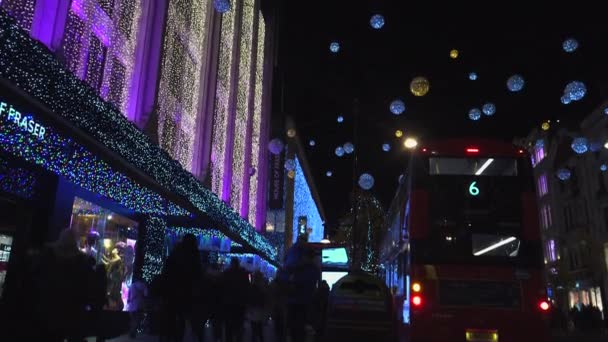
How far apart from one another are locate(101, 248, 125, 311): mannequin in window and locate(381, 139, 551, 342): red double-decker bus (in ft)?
26.5

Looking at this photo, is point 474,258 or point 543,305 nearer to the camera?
point 543,305

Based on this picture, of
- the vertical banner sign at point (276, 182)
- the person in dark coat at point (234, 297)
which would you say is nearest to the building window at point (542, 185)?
the vertical banner sign at point (276, 182)

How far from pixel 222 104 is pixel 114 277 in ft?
39.4

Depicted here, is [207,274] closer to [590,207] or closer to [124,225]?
[124,225]

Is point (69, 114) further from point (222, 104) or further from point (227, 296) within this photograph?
point (222, 104)

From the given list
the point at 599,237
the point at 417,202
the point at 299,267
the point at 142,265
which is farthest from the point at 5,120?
the point at 599,237

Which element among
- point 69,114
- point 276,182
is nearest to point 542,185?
point 276,182

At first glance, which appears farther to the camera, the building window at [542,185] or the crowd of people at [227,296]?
the building window at [542,185]

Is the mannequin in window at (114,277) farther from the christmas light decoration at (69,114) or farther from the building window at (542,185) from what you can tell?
the building window at (542,185)

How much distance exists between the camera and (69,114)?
7789 millimetres

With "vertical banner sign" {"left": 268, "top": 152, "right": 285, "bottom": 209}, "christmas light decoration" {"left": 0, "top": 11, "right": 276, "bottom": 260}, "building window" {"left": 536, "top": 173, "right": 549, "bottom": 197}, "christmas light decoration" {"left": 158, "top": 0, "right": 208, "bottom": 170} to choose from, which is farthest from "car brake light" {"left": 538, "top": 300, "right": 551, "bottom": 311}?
"building window" {"left": 536, "top": 173, "right": 549, "bottom": 197}

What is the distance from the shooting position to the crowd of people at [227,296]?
7406mm

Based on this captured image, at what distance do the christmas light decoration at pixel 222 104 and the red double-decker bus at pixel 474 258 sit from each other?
1294 cm

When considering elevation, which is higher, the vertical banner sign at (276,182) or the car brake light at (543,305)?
the vertical banner sign at (276,182)
